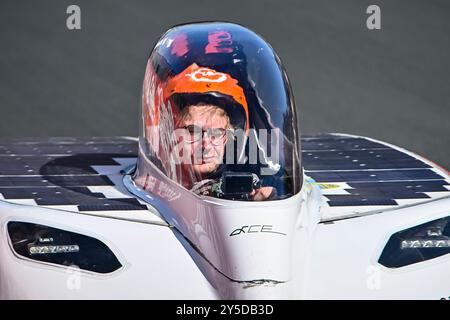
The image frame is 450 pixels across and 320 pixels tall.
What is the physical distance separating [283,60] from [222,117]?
1011 centimetres

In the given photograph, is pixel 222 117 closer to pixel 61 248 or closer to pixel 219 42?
pixel 219 42

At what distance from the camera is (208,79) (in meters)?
11.6

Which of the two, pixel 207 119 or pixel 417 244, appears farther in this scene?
pixel 207 119

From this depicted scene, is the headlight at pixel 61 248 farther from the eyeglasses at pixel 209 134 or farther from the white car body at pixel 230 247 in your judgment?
the eyeglasses at pixel 209 134

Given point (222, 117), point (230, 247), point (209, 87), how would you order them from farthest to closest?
point (209, 87)
point (222, 117)
point (230, 247)

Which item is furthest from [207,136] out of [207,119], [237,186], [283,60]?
[283,60]

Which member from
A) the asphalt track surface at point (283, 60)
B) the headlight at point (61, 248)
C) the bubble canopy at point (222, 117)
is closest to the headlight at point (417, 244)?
the bubble canopy at point (222, 117)

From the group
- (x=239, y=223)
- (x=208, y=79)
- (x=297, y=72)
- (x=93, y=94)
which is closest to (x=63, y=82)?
(x=93, y=94)

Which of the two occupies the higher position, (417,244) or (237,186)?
(237,186)

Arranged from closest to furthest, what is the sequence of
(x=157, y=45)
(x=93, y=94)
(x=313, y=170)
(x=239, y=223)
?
(x=239, y=223)
(x=157, y=45)
(x=313, y=170)
(x=93, y=94)

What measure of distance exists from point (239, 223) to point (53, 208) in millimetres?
1766

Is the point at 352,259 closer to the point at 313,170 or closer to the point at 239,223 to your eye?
the point at 239,223

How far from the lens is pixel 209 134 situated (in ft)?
36.9

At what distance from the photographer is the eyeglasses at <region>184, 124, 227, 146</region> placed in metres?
11.2
